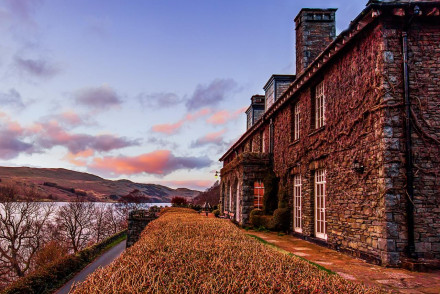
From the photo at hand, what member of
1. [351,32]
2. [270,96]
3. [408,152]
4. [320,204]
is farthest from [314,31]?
[408,152]

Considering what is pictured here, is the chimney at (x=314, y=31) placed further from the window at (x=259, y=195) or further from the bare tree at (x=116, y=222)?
the bare tree at (x=116, y=222)

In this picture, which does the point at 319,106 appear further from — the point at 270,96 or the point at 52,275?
the point at 52,275

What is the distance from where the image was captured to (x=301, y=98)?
13.2m

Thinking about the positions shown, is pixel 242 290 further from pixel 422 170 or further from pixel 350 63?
pixel 350 63

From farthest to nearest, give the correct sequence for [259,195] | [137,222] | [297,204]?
[137,222] → [259,195] → [297,204]

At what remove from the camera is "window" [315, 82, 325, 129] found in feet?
37.8

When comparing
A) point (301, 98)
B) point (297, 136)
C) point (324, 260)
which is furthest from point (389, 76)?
point (297, 136)

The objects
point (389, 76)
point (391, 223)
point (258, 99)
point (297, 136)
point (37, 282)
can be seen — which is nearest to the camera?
point (391, 223)

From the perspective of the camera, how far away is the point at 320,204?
457 inches

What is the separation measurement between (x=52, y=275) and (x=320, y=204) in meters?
17.9

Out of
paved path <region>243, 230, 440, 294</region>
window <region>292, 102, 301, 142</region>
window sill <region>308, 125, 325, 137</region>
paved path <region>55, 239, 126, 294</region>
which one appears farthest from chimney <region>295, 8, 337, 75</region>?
paved path <region>55, 239, 126, 294</region>

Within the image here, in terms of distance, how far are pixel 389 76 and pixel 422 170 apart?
7.46 ft

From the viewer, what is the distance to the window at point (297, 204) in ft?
44.0

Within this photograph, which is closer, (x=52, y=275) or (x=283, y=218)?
(x=283, y=218)
